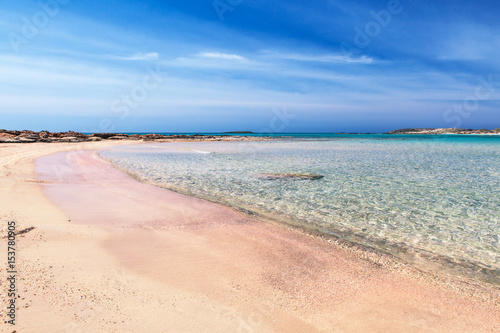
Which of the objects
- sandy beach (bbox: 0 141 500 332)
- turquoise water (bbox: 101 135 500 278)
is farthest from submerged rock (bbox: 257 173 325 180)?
sandy beach (bbox: 0 141 500 332)

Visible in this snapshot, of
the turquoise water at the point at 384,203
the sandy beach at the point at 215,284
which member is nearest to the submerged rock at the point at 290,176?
the turquoise water at the point at 384,203

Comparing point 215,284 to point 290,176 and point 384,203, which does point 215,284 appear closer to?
point 384,203

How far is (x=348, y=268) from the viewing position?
471 centimetres

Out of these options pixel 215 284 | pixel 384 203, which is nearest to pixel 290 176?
pixel 384 203

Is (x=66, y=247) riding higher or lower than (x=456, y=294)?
higher

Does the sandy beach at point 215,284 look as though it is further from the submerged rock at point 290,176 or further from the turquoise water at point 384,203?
the submerged rock at point 290,176

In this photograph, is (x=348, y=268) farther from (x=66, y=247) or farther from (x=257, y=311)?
(x=66, y=247)

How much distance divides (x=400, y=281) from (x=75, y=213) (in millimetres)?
7156

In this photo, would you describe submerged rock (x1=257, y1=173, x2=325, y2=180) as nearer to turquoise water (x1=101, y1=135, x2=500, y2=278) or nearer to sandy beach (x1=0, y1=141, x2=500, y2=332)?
turquoise water (x1=101, y1=135, x2=500, y2=278)

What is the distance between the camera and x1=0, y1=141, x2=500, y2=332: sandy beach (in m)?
3.18

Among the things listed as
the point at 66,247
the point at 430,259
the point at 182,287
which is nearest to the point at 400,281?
the point at 430,259

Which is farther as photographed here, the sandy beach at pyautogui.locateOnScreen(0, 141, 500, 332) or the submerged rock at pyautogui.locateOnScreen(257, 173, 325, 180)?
the submerged rock at pyautogui.locateOnScreen(257, 173, 325, 180)

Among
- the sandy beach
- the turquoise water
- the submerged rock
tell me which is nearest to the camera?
the sandy beach

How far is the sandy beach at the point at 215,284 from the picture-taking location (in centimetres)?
318
